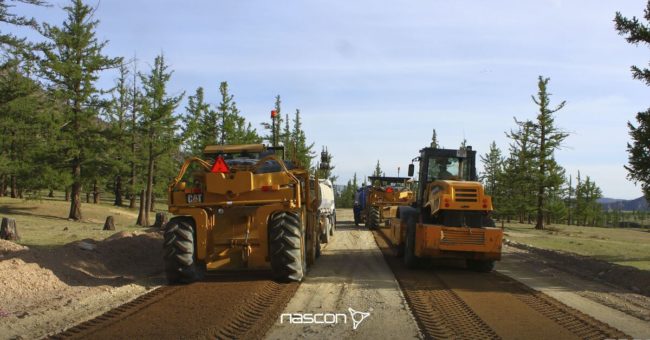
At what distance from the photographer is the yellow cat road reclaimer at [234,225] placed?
33.6ft

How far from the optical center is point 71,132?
104 feet

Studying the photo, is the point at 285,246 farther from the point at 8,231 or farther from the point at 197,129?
the point at 197,129

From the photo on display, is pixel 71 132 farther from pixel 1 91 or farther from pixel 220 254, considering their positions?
pixel 220 254

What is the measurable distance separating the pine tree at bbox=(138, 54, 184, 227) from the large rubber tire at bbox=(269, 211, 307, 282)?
23.3m

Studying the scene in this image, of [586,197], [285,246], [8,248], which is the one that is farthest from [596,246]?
[586,197]

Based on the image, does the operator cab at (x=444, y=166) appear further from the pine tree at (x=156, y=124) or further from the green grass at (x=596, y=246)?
the pine tree at (x=156, y=124)

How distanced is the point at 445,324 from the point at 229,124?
33.8 meters

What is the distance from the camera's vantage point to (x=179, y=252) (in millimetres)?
10078

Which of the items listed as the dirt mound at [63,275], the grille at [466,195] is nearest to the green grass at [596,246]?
the grille at [466,195]

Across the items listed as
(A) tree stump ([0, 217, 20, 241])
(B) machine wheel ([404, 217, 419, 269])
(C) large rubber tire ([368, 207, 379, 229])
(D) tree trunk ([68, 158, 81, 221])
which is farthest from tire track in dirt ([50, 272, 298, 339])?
(D) tree trunk ([68, 158, 81, 221])

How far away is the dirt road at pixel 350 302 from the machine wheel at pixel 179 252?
6.97 ft

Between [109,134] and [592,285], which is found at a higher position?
[109,134]

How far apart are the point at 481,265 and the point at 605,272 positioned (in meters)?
2.99

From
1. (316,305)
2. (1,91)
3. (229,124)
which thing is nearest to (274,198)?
(316,305)
